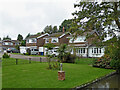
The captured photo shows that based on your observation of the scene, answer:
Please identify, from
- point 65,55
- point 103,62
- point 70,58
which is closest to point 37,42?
point 65,55

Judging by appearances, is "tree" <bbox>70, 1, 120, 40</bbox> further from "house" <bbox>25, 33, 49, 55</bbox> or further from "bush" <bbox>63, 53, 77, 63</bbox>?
"house" <bbox>25, 33, 49, 55</bbox>

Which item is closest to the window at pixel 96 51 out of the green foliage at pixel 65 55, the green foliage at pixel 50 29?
the green foliage at pixel 65 55

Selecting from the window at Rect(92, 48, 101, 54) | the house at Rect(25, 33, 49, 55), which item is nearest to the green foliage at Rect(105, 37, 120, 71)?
the window at Rect(92, 48, 101, 54)

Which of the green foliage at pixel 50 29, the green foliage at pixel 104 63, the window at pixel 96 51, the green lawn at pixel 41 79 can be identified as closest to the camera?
the green lawn at pixel 41 79

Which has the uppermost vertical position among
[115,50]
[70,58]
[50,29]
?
[50,29]

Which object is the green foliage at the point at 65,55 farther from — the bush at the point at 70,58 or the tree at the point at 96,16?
the tree at the point at 96,16

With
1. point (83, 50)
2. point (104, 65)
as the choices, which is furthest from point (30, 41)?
point (104, 65)

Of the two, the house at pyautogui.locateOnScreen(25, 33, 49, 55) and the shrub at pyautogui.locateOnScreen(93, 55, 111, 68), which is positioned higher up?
the house at pyautogui.locateOnScreen(25, 33, 49, 55)

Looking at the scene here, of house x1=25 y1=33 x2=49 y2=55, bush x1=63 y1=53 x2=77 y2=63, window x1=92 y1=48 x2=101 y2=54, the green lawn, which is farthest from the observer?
house x1=25 y1=33 x2=49 y2=55

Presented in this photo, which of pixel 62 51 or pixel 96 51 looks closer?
pixel 62 51

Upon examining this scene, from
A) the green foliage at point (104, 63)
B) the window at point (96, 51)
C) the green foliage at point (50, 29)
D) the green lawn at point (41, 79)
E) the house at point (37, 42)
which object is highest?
the green foliage at point (50, 29)

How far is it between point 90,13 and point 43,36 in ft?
102

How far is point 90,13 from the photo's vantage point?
11914mm

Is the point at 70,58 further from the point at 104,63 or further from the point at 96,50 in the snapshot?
the point at 96,50
